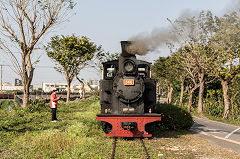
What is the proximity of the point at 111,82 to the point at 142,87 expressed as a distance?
137 cm

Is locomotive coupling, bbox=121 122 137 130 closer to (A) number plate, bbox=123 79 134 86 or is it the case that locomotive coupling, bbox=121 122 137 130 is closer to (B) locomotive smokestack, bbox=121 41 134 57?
(A) number plate, bbox=123 79 134 86

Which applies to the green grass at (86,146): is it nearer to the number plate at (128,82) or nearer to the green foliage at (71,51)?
the number plate at (128,82)

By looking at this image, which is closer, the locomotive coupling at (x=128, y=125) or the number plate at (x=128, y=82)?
the locomotive coupling at (x=128, y=125)

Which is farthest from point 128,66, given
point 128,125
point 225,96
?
point 225,96

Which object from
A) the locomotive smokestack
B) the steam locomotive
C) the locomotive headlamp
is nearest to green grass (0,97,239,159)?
the steam locomotive

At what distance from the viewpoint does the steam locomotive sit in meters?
9.59

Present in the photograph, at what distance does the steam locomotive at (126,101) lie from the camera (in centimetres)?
959

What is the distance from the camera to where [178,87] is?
1300 inches

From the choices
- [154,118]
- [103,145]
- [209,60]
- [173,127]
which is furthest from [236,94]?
[103,145]

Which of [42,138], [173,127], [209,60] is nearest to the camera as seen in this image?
[42,138]

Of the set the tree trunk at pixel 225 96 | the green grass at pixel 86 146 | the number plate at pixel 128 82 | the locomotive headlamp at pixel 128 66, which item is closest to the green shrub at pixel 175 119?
the green grass at pixel 86 146

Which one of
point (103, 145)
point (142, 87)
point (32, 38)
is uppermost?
point (32, 38)

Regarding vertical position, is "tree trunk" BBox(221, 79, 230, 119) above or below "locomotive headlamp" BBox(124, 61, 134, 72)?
below

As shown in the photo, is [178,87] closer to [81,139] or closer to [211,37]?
[211,37]
